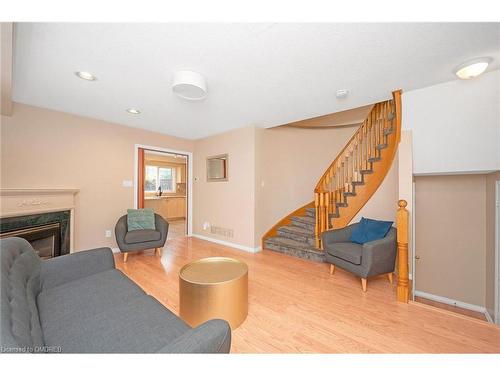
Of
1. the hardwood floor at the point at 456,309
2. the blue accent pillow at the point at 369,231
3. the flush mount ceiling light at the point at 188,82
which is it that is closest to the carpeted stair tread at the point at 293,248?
the blue accent pillow at the point at 369,231

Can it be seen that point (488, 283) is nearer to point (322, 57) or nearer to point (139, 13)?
point (322, 57)

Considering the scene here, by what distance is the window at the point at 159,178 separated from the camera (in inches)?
262

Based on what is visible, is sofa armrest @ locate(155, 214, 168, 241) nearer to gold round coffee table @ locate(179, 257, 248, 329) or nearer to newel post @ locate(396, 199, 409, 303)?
gold round coffee table @ locate(179, 257, 248, 329)

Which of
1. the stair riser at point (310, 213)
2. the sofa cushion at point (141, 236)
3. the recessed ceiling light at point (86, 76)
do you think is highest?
the recessed ceiling light at point (86, 76)

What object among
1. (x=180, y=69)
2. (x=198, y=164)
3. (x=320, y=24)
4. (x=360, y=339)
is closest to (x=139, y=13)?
(x=180, y=69)

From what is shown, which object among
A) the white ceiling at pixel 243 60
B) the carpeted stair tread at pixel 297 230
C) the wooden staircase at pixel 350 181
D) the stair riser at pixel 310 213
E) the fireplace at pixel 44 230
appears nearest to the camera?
the white ceiling at pixel 243 60

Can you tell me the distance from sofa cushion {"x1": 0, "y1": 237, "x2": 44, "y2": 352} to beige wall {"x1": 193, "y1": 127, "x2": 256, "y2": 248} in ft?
8.84

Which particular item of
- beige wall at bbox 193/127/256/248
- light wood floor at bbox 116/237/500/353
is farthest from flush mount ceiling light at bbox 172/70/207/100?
light wood floor at bbox 116/237/500/353

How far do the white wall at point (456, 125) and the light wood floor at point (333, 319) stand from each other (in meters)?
1.52

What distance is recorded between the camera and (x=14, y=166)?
2.57m

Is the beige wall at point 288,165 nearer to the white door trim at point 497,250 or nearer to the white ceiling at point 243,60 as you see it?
the white ceiling at point 243,60

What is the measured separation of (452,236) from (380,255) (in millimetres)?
1607

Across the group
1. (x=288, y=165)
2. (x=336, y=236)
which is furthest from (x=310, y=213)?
(x=336, y=236)

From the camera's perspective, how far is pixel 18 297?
2.84ft
